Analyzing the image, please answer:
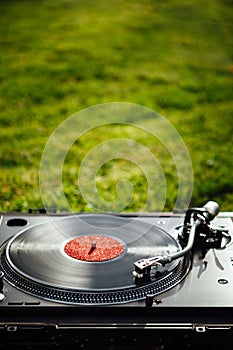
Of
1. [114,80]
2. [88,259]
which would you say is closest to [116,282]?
[88,259]

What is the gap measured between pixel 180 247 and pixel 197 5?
16.2 feet

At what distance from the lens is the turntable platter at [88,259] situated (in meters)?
1.74

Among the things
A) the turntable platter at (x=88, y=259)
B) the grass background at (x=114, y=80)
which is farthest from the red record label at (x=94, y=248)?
the grass background at (x=114, y=80)

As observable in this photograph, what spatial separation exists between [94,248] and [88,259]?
70mm

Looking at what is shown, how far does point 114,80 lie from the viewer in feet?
17.1

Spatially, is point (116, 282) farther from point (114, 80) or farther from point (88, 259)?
point (114, 80)

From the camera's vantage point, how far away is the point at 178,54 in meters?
5.75

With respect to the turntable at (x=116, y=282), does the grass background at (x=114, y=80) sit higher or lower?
lower

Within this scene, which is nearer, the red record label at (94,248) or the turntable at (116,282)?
the turntable at (116,282)

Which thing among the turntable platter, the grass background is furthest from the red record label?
the grass background

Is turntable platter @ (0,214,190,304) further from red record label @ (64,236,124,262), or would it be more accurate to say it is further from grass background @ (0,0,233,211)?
grass background @ (0,0,233,211)

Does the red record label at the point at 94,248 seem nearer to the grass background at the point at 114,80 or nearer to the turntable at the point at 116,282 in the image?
the turntable at the point at 116,282

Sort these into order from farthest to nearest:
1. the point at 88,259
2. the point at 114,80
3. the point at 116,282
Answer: the point at 114,80, the point at 88,259, the point at 116,282
